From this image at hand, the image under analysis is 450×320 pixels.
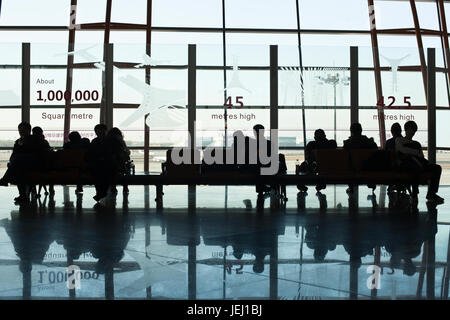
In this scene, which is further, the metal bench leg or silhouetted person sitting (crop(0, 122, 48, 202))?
silhouetted person sitting (crop(0, 122, 48, 202))

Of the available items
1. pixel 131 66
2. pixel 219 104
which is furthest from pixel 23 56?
pixel 219 104

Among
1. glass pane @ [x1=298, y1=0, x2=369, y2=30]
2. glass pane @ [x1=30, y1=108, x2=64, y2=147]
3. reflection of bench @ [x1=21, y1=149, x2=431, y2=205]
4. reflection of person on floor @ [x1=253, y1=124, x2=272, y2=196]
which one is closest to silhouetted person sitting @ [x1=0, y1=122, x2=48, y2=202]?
reflection of bench @ [x1=21, y1=149, x2=431, y2=205]

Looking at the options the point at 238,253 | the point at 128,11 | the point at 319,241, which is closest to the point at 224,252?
the point at 238,253

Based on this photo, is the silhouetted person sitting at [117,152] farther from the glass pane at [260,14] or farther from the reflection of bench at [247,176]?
the glass pane at [260,14]

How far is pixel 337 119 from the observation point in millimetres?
13961

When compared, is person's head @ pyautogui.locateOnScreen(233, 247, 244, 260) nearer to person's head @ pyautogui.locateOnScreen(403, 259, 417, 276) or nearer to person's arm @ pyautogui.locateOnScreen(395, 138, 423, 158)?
person's head @ pyautogui.locateOnScreen(403, 259, 417, 276)

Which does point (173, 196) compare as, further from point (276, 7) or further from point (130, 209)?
point (276, 7)

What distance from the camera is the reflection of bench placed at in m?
8.09

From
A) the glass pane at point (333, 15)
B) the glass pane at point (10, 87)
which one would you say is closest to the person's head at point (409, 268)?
the glass pane at point (333, 15)

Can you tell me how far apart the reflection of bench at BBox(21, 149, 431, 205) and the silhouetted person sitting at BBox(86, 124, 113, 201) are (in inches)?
4.3

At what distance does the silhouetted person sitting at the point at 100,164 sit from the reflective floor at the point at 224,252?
17.2 inches

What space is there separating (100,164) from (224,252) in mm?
4132

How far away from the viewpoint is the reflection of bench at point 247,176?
26.5ft
